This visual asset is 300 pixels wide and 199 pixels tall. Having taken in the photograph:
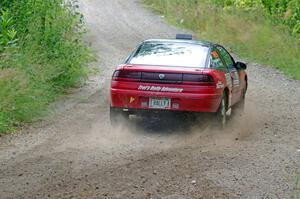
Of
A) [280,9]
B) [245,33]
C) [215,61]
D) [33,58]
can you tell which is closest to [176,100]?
[215,61]

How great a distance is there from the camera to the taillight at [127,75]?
1066 centimetres

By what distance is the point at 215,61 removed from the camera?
11.4m

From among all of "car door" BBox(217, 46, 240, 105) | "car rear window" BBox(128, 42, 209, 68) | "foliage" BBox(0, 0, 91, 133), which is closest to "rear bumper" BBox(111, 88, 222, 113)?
"car rear window" BBox(128, 42, 209, 68)

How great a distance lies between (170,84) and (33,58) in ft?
15.2

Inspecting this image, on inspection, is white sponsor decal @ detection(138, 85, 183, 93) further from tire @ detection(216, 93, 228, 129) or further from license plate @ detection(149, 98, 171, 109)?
tire @ detection(216, 93, 228, 129)

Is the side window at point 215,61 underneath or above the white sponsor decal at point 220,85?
above

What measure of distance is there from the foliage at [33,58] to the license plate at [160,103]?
7.78 ft

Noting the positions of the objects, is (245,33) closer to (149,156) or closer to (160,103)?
(160,103)

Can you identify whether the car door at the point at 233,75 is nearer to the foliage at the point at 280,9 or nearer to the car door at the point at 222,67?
the car door at the point at 222,67

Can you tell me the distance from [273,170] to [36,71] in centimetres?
652

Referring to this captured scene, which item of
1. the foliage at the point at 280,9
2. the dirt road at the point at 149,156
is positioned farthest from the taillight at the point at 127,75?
the foliage at the point at 280,9

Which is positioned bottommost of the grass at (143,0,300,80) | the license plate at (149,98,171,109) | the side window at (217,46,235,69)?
the grass at (143,0,300,80)

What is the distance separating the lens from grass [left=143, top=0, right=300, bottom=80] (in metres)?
22.0

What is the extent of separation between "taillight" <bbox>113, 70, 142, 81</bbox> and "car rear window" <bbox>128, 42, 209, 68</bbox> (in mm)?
370
